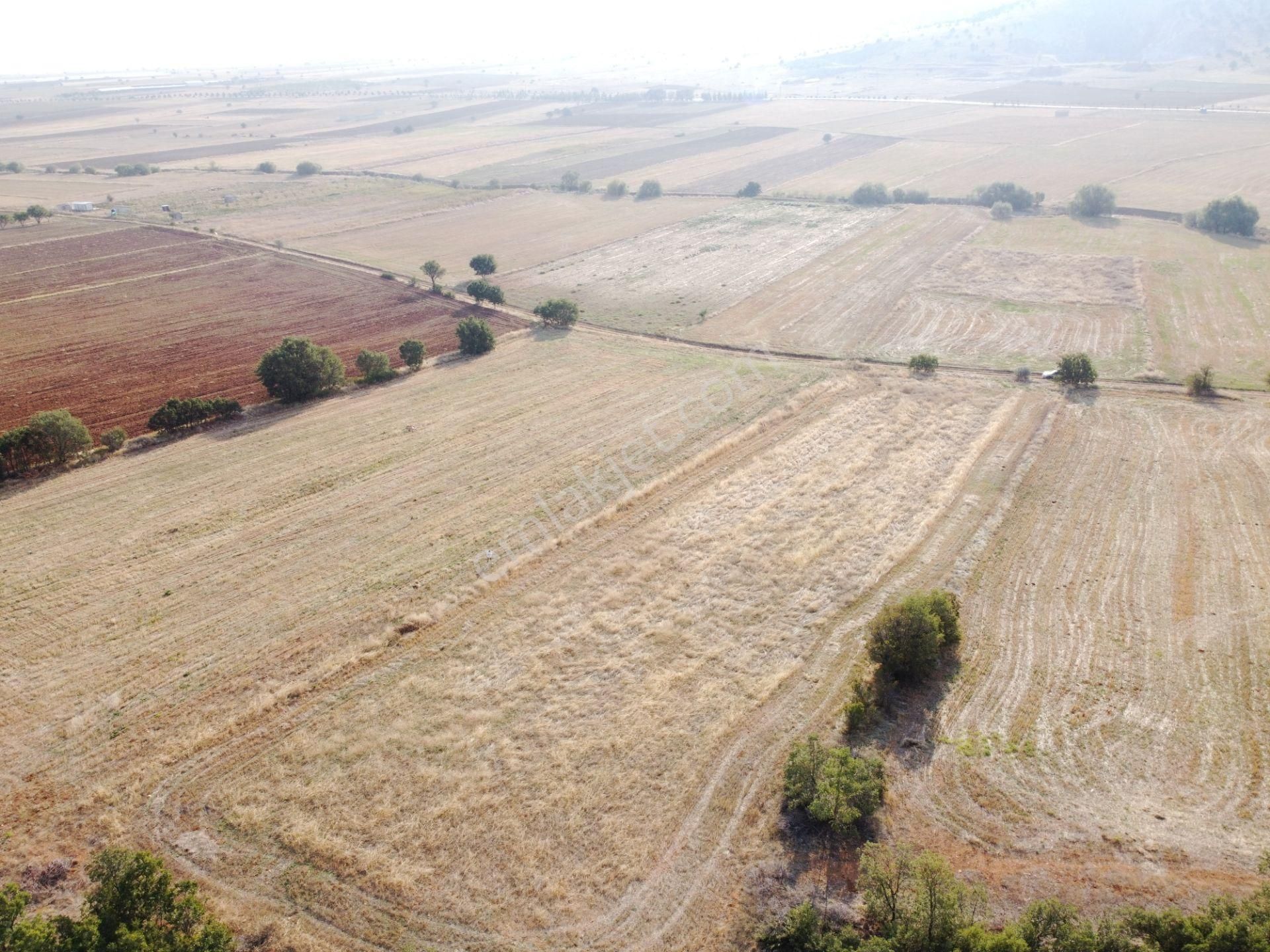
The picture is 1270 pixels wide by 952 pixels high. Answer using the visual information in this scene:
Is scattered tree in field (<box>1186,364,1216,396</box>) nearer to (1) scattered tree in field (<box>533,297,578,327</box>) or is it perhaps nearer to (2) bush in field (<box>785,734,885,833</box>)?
(2) bush in field (<box>785,734,885,833</box>)

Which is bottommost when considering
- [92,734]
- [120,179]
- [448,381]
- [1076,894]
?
[1076,894]

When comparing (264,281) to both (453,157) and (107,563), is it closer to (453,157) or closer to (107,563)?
(107,563)

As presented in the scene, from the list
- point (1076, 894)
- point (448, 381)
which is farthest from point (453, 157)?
point (1076, 894)

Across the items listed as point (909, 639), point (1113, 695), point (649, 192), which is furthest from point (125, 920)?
point (649, 192)

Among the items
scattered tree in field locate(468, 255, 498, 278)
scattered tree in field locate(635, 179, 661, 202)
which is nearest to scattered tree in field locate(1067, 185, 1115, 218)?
scattered tree in field locate(635, 179, 661, 202)

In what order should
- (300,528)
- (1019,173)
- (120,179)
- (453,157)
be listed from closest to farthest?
(300,528) < (1019,173) < (120,179) < (453,157)

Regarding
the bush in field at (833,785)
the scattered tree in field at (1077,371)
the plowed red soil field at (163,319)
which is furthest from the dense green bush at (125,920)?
the scattered tree in field at (1077,371)

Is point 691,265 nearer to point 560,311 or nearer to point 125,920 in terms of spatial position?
point 560,311

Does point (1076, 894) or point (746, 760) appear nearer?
point (1076, 894)
